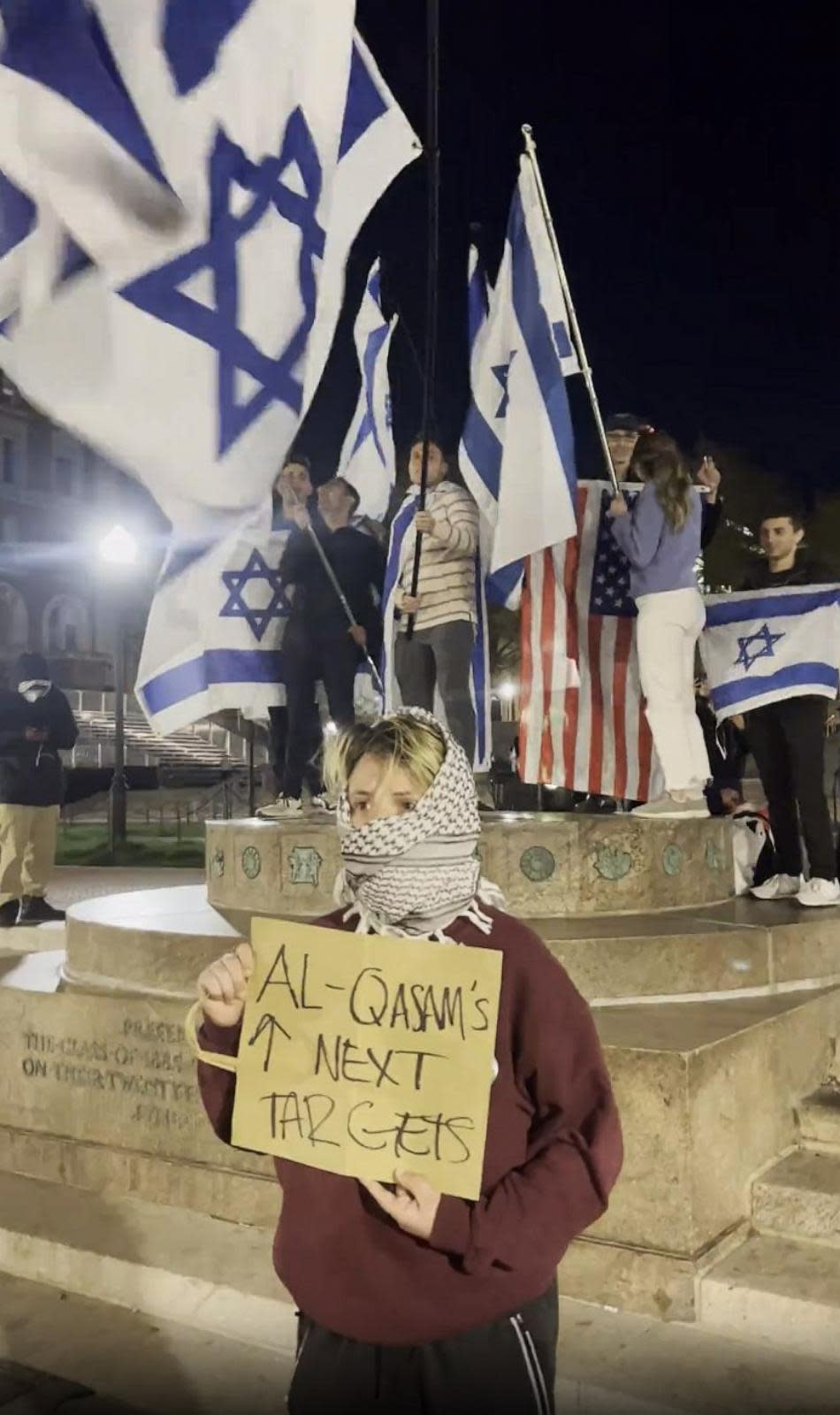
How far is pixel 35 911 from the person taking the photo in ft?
30.4

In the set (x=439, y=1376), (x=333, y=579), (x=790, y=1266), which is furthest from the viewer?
(x=333, y=579)

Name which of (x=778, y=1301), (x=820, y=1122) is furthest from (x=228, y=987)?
(x=820, y=1122)

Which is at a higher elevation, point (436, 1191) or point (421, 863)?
point (421, 863)

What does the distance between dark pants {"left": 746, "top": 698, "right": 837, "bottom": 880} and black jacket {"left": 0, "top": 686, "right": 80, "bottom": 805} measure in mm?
5161

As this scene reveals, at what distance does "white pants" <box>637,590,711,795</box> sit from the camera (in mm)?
6520

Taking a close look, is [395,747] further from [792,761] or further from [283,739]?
[283,739]

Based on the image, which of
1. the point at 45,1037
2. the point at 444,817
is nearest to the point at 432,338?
the point at 45,1037

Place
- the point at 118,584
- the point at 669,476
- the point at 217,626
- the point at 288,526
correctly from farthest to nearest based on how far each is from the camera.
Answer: the point at 118,584
the point at 288,526
the point at 217,626
the point at 669,476

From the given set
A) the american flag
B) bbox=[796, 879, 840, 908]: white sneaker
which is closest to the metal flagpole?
the american flag

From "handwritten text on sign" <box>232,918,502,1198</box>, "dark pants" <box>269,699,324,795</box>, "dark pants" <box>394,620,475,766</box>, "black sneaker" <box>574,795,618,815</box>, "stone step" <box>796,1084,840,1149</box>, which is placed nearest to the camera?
"handwritten text on sign" <box>232,918,502,1198</box>

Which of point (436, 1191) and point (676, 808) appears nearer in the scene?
point (436, 1191)

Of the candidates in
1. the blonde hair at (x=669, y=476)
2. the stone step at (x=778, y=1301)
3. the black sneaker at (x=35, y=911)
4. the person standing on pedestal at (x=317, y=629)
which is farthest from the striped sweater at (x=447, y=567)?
the stone step at (x=778, y=1301)

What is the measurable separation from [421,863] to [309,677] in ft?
18.4

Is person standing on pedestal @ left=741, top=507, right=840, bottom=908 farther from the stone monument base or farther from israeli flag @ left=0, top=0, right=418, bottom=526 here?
israeli flag @ left=0, top=0, right=418, bottom=526
